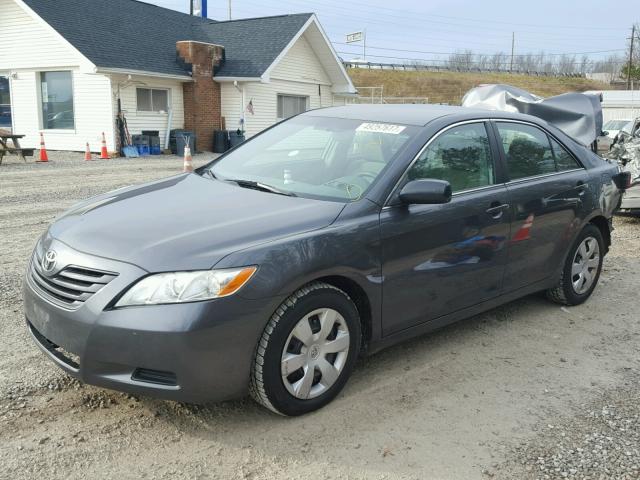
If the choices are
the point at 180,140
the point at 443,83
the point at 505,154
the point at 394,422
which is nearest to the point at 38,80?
the point at 180,140

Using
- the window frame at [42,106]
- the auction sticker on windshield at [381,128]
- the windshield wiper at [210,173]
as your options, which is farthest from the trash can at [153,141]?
the auction sticker on windshield at [381,128]

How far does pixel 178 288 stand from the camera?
115 inches

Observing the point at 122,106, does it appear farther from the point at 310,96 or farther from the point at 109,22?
the point at 310,96

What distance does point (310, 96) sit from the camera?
86.3 feet

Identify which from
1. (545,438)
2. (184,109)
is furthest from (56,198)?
(184,109)

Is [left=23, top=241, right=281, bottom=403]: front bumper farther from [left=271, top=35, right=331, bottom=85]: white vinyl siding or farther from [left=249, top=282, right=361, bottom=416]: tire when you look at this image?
[left=271, top=35, right=331, bottom=85]: white vinyl siding

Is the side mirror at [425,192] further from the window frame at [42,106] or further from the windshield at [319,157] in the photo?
the window frame at [42,106]

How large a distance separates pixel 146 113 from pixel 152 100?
69 centimetres

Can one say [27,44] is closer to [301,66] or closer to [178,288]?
[301,66]

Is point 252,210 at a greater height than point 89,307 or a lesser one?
greater

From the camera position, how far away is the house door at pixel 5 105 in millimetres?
21653

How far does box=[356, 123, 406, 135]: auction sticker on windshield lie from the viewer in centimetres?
416

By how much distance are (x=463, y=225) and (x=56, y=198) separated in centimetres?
846

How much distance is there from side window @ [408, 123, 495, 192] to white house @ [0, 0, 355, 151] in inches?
658
